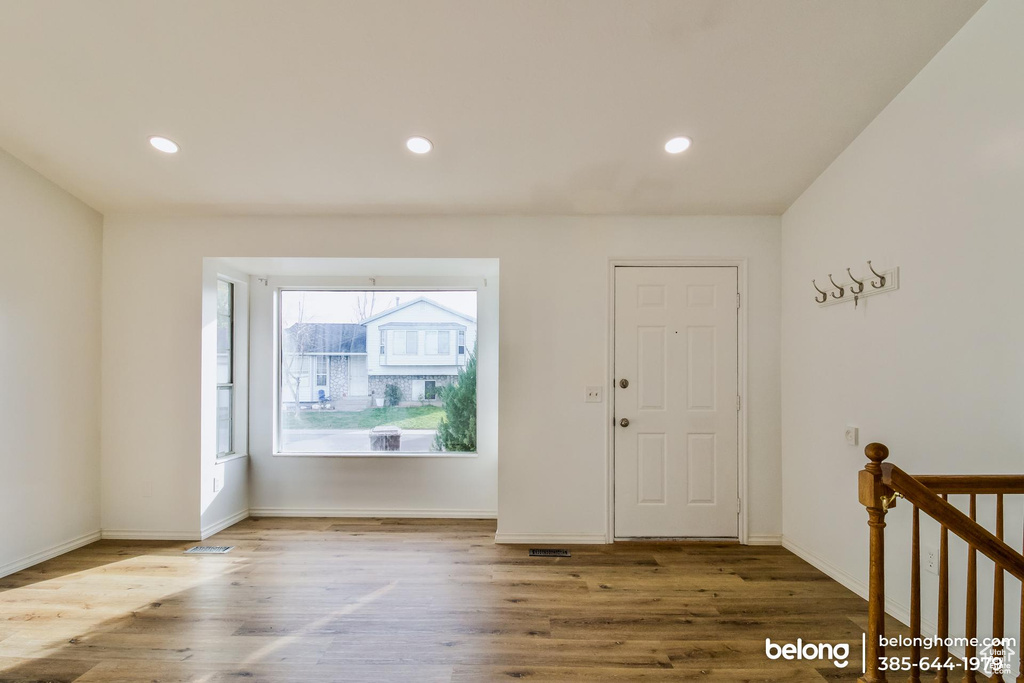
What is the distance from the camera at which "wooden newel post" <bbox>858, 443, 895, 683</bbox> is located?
1793 mm

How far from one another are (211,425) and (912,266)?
4761 millimetres

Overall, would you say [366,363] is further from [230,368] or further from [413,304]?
[230,368]

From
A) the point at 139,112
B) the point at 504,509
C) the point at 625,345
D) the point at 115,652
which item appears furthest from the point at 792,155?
the point at 115,652

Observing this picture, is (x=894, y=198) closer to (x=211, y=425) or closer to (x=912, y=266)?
(x=912, y=266)

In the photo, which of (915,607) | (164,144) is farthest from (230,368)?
(915,607)

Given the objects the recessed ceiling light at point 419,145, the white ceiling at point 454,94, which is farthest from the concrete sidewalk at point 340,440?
the recessed ceiling light at point 419,145

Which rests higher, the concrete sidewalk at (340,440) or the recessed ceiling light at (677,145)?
the recessed ceiling light at (677,145)

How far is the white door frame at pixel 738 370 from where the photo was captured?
4031 mm

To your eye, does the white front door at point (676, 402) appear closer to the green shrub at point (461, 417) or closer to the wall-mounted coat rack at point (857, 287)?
the wall-mounted coat rack at point (857, 287)

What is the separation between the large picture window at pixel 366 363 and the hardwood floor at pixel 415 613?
1.11 meters

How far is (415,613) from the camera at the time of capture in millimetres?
2887

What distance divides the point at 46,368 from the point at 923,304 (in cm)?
534

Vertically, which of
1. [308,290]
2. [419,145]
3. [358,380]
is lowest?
[358,380]

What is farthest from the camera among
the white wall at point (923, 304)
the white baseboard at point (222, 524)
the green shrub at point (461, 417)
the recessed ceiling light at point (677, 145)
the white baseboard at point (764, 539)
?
the green shrub at point (461, 417)
